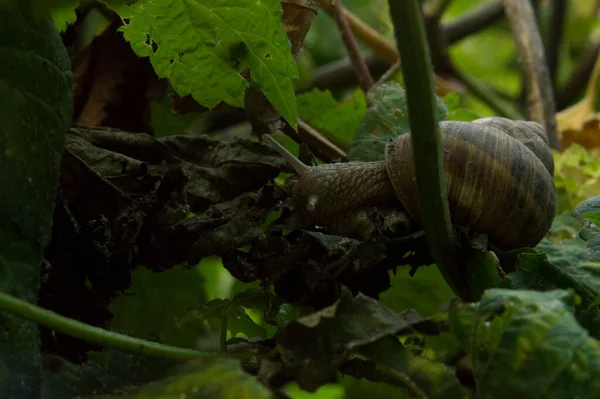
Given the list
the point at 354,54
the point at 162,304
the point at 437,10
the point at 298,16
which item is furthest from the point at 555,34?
the point at 162,304

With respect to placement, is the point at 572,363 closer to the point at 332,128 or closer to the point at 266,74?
the point at 266,74

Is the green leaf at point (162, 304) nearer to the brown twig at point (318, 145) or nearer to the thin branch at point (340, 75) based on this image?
the brown twig at point (318, 145)

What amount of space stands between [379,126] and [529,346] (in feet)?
1.61

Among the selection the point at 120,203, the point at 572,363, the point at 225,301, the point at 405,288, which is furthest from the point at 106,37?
the point at 572,363

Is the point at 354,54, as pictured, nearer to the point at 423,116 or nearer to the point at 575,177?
the point at 575,177

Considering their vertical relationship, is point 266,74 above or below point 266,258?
above

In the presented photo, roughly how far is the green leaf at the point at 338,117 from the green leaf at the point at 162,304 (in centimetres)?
31

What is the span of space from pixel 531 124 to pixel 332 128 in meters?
0.32

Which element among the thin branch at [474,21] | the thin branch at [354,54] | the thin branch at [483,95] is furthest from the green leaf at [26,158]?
the thin branch at [474,21]

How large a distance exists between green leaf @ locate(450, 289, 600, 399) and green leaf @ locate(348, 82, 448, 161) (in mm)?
411

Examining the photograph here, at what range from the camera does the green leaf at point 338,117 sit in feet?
3.83

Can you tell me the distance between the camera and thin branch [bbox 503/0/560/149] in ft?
4.64

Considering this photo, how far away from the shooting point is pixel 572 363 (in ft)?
1.86

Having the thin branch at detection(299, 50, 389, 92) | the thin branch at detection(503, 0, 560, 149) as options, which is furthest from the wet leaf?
the thin branch at detection(299, 50, 389, 92)
